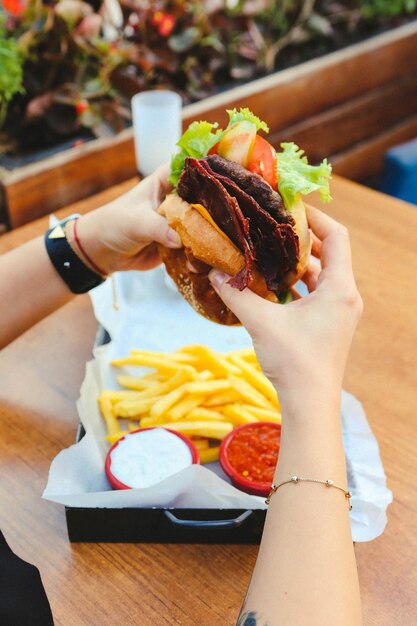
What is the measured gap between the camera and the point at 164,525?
1.32 metres

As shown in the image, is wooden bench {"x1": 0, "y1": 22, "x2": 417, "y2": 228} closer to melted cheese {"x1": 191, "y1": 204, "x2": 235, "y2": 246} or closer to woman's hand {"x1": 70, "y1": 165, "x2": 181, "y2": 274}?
woman's hand {"x1": 70, "y1": 165, "x2": 181, "y2": 274}

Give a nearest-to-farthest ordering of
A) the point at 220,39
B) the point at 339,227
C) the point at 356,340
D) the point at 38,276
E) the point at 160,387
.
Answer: the point at 339,227, the point at 160,387, the point at 38,276, the point at 356,340, the point at 220,39

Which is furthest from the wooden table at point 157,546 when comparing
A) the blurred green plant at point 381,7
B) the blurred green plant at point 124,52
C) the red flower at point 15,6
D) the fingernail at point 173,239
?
the blurred green plant at point 381,7

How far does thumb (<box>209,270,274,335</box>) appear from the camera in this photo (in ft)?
4.01

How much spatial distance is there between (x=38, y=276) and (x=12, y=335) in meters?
0.17

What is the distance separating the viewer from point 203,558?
134 centimetres

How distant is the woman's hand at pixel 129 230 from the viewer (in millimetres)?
1572

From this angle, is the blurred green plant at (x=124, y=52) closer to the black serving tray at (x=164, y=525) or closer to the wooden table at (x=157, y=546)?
the wooden table at (x=157, y=546)

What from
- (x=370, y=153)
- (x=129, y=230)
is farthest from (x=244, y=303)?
(x=370, y=153)

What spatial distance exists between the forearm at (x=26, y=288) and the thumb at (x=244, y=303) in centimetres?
57

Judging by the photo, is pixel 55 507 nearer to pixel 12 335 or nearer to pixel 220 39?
pixel 12 335

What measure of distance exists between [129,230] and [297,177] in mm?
442

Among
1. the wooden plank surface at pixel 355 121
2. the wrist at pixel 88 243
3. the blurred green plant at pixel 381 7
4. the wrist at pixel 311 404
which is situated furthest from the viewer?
the blurred green plant at pixel 381 7

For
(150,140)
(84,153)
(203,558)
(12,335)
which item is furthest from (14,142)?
(203,558)
